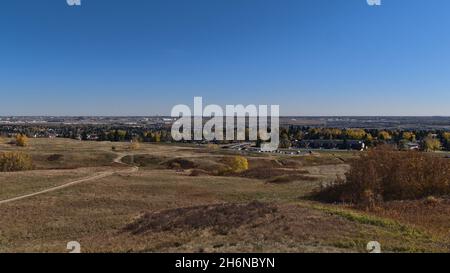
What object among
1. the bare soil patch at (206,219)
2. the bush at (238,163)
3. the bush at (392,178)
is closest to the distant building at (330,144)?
the bush at (238,163)

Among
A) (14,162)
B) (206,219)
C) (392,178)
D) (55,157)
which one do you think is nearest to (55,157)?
(55,157)

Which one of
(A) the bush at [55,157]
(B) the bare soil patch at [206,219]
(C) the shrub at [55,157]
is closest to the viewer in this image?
(B) the bare soil patch at [206,219]

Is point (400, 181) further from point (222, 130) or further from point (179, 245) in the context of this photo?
point (222, 130)

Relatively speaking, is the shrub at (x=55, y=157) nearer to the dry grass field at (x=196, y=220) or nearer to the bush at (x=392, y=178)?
the dry grass field at (x=196, y=220)

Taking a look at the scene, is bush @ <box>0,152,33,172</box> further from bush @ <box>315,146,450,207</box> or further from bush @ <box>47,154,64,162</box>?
bush @ <box>315,146,450,207</box>

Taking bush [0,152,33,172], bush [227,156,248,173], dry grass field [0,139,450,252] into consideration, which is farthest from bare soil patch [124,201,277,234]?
bush [0,152,33,172]
